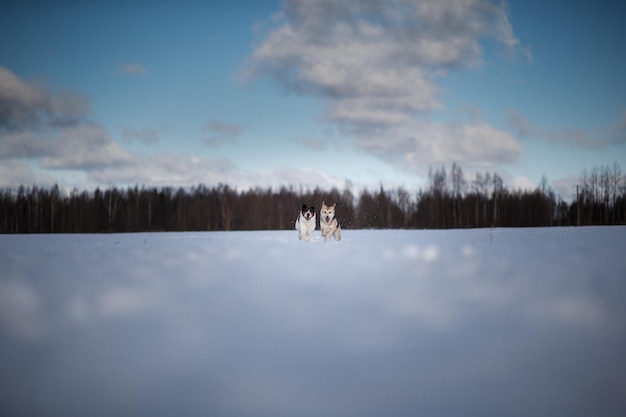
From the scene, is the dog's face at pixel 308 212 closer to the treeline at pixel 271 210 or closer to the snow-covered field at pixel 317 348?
the snow-covered field at pixel 317 348

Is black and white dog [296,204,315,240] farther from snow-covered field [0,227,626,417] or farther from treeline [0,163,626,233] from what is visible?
treeline [0,163,626,233]

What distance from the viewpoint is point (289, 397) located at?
2.10 metres

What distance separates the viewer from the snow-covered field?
2.08 m

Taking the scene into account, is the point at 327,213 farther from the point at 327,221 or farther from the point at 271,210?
the point at 271,210

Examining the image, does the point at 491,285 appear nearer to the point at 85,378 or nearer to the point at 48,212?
the point at 85,378

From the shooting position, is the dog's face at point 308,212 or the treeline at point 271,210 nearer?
the dog's face at point 308,212

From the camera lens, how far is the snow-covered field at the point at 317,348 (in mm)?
2076

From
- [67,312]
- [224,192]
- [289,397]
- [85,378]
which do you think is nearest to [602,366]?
[289,397]

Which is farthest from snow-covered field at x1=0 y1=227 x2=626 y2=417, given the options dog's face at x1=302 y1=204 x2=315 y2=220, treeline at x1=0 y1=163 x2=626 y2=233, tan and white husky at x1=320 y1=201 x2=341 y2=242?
treeline at x1=0 y1=163 x2=626 y2=233

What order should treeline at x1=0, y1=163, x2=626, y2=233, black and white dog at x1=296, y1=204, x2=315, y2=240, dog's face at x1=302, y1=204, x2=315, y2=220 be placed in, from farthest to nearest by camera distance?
treeline at x1=0, y1=163, x2=626, y2=233 < dog's face at x1=302, y1=204, x2=315, y2=220 < black and white dog at x1=296, y1=204, x2=315, y2=240

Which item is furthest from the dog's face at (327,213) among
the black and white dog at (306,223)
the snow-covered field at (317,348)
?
the snow-covered field at (317,348)

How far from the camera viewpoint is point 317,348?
2.67 m

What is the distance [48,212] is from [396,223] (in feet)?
140

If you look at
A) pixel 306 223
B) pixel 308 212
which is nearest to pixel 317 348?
pixel 306 223
